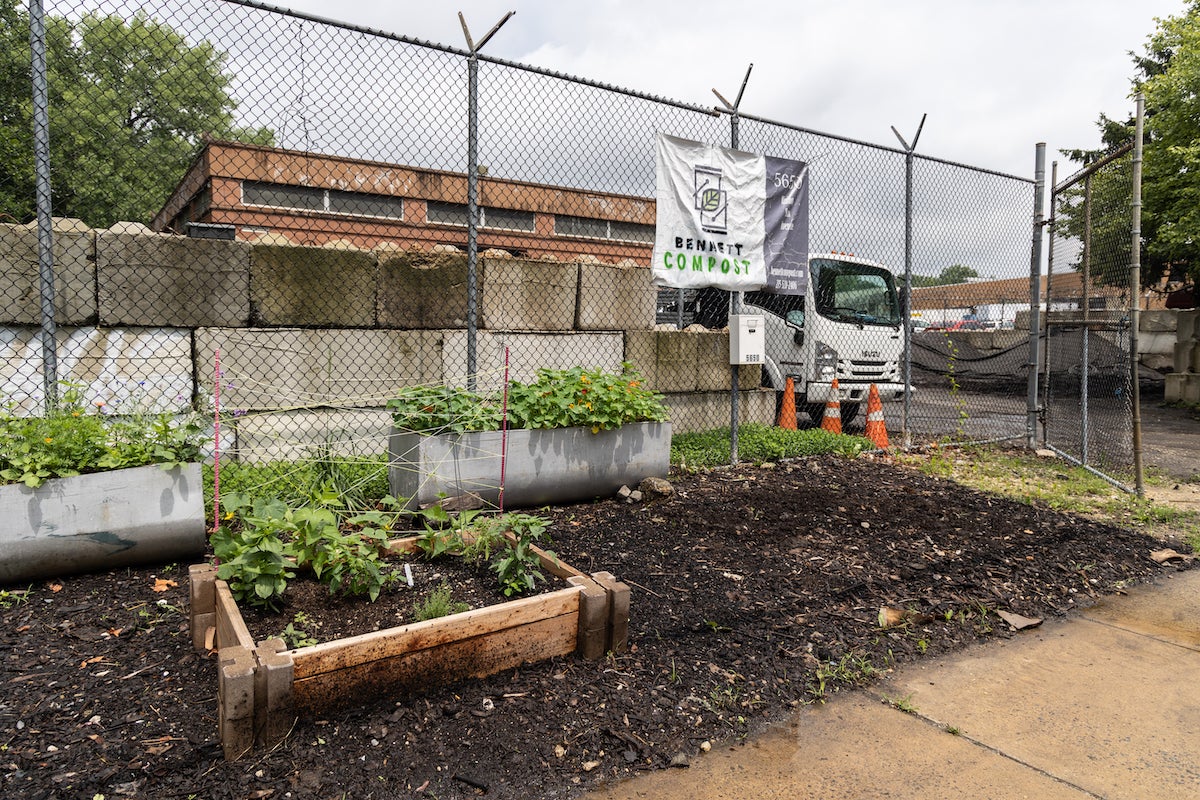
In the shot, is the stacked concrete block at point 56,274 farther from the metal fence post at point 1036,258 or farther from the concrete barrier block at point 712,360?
the metal fence post at point 1036,258

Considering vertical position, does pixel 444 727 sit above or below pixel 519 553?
below

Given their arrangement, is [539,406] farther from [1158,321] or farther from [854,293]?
[1158,321]

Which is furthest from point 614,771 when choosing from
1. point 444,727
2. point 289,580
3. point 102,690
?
point 102,690

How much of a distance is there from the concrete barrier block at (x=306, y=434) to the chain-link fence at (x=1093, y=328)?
21.5 feet

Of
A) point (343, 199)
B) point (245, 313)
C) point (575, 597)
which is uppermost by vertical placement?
point (343, 199)

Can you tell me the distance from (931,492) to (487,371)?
12.6 feet

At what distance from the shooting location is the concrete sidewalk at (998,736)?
2309mm

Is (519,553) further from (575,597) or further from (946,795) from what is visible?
(946,795)

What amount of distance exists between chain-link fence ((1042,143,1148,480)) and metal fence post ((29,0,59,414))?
26.8 ft

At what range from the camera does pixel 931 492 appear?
6141 millimetres

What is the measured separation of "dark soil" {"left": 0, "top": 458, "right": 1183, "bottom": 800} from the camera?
2225 mm

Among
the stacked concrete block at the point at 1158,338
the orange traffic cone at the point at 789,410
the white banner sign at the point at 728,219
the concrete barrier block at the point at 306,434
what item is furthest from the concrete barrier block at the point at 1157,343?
the concrete barrier block at the point at 306,434

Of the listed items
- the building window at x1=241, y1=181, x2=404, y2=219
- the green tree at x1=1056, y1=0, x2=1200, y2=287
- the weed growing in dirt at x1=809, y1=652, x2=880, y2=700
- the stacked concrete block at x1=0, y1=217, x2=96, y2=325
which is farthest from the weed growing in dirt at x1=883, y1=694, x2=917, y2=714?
the green tree at x1=1056, y1=0, x2=1200, y2=287

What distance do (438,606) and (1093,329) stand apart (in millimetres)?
6976
